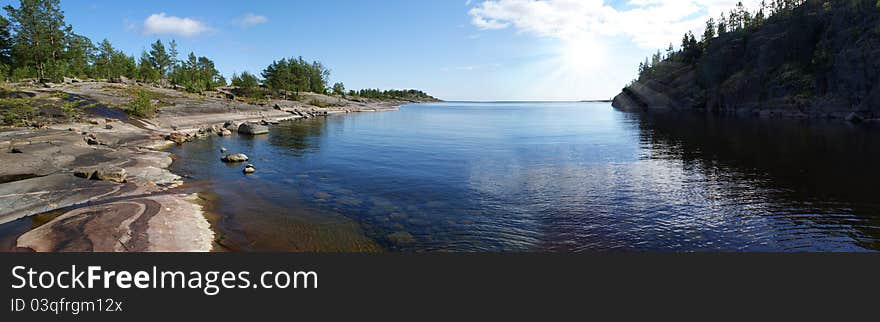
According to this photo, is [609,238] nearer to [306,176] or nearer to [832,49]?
[306,176]

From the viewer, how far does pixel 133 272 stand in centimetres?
1070

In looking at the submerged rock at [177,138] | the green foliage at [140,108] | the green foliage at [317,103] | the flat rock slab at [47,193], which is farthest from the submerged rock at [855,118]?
the green foliage at [317,103]

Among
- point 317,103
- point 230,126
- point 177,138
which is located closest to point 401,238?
point 177,138

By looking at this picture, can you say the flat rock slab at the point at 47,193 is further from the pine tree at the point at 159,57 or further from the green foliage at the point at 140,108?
the pine tree at the point at 159,57

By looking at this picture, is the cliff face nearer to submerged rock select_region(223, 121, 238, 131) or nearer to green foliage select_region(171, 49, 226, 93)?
submerged rock select_region(223, 121, 238, 131)

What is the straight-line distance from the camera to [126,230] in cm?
1633

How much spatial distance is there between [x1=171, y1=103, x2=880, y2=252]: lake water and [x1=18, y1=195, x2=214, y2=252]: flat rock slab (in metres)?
1.25

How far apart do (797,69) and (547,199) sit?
13061 cm

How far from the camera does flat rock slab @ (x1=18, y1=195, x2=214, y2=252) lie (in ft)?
48.8

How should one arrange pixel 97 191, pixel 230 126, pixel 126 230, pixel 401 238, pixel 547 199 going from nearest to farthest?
pixel 126 230 < pixel 401 238 < pixel 97 191 < pixel 547 199 < pixel 230 126

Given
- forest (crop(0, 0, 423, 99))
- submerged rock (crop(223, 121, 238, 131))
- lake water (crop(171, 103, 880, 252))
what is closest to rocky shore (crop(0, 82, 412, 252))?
lake water (crop(171, 103, 880, 252))

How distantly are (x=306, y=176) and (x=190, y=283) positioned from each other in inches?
894

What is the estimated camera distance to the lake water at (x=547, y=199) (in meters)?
17.7

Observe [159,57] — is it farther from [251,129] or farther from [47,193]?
[47,193]
